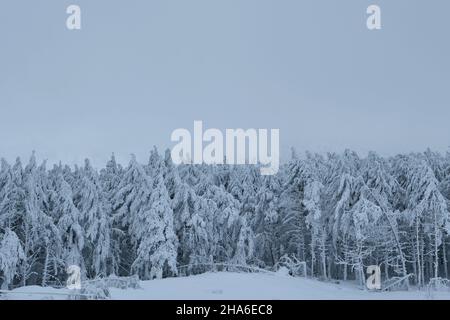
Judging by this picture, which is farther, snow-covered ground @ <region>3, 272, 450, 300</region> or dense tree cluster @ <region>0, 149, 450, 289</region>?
dense tree cluster @ <region>0, 149, 450, 289</region>

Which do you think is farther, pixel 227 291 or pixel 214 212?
pixel 214 212

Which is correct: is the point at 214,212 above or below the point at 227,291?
above

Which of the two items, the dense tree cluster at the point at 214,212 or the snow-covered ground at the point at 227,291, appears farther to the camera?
the dense tree cluster at the point at 214,212

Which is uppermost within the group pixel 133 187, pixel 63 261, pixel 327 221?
pixel 133 187

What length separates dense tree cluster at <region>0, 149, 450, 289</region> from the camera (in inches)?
918

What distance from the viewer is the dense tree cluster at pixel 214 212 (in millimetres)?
23312

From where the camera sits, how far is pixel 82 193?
27.7 m

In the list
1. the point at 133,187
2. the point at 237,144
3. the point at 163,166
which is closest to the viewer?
the point at 237,144

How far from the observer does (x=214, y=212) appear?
25.7m

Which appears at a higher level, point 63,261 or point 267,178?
point 267,178
